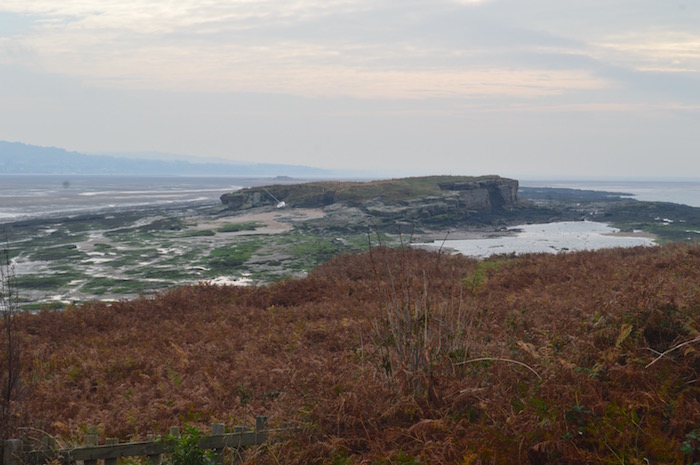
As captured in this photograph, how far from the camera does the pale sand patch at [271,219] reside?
51.5 m

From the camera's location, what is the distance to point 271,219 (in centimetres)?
6041

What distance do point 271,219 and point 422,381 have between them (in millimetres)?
55168

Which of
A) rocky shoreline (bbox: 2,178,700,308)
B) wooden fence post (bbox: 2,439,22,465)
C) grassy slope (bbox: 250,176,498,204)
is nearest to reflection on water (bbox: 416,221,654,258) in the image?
rocky shoreline (bbox: 2,178,700,308)

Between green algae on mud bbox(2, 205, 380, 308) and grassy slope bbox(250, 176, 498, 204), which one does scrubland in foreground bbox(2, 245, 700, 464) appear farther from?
grassy slope bbox(250, 176, 498, 204)

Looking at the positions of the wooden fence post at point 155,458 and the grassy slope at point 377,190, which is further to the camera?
the grassy slope at point 377,190

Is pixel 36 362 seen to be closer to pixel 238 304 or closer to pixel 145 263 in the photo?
pixel 238 304

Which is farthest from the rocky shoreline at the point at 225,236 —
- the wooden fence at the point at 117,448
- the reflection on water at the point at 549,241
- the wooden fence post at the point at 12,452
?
the wooden fence post at the point at 12,452

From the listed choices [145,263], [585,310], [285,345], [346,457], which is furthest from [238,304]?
[145,263]

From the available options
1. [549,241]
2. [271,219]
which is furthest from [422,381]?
[271,219]

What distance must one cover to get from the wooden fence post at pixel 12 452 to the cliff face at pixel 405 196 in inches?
2210

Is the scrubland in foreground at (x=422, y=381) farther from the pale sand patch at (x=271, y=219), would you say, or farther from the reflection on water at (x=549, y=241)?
the pale sand patch at (x=271, y=219)

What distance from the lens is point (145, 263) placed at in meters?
33.7

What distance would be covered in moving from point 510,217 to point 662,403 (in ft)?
218

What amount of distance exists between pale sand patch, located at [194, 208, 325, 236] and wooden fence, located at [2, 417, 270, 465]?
42.5 m
